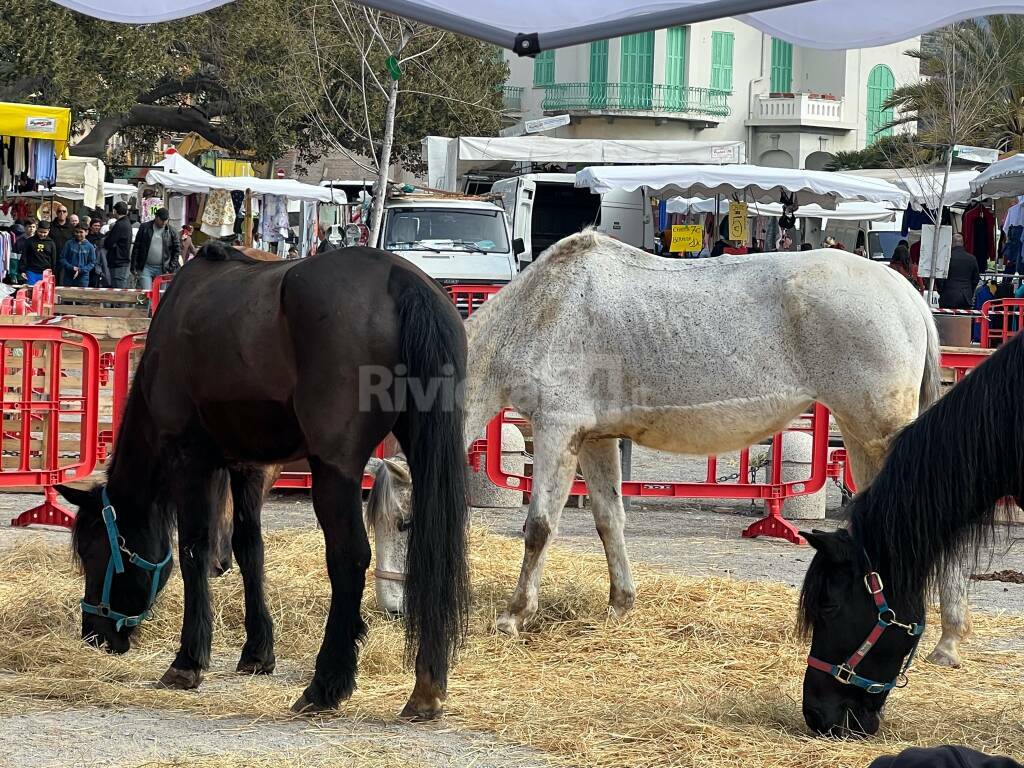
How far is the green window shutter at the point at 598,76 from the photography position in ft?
190

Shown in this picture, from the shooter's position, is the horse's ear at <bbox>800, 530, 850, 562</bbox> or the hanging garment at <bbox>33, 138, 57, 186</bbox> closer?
the horse's ear at <bbox>800, 530, 850, 562</bbox>

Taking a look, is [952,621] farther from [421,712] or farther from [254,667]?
[254,667]

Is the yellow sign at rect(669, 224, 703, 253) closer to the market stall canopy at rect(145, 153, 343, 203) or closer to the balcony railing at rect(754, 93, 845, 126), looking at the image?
the market stall canopy at rect(145, 153, 343, 203)

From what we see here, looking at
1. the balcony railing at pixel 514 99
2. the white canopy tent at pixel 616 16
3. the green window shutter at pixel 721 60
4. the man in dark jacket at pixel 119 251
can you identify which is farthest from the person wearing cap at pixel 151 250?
the green window shutter at pixel 721 60

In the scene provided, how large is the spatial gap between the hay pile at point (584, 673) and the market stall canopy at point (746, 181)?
1477 centimetres

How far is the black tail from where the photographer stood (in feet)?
15.1

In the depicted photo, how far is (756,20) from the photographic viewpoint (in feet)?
9.98

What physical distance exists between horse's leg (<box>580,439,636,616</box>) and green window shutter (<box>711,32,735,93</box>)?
5399 cm

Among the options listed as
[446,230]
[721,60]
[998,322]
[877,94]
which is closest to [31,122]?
[446,230]

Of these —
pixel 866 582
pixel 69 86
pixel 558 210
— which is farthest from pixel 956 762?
pixel 69 86

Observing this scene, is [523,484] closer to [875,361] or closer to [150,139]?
[875,361]

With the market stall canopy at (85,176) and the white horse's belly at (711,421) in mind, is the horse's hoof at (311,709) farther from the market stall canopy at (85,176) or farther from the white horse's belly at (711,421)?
the market stall canopy at (85,176)

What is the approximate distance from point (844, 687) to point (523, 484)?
15.8 feet

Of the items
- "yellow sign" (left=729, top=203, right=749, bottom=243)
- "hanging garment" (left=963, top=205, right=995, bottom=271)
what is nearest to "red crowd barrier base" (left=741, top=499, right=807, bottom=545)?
"yellow sign" (left=729, top=203, right=749, bottom=243)
